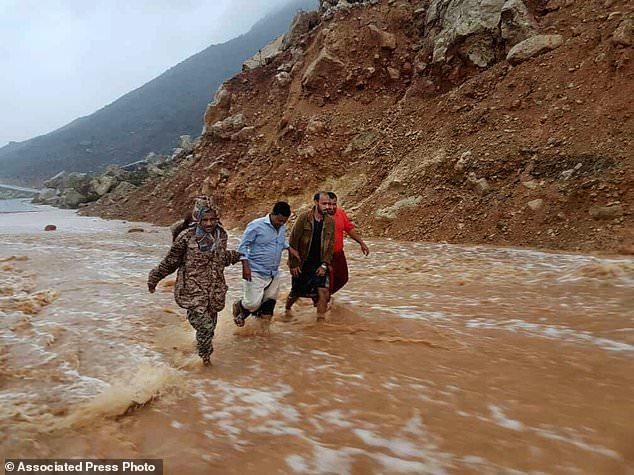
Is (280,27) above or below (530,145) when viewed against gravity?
above

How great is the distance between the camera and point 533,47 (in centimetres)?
1297

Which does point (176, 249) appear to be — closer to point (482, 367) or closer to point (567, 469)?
point (482, 367)

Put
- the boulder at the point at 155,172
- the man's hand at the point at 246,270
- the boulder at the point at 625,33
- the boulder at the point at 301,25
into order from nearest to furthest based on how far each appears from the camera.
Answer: the man's hand at the point at 246,270
the boulder at the point at 625,33
the boulder at the point at 301,25
the boulder at the point at 155,172

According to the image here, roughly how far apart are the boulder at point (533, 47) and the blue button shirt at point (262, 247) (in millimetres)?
11752

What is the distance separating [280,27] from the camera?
118m

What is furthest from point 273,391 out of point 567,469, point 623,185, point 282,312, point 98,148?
point 98,148

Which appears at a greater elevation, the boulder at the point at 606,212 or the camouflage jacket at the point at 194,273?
the boulder at the point at 606,212

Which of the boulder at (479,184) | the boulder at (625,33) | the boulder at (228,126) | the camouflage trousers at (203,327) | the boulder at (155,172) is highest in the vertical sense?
the boulder at (625,33)

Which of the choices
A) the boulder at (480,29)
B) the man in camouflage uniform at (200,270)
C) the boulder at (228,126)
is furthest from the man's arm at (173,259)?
the boulder at (228,126)

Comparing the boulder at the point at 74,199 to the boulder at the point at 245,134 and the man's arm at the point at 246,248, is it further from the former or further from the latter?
the man's arm at the point at 246,248

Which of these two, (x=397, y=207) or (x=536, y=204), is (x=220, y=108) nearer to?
(x=397, y=207)

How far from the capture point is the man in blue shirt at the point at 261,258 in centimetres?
448

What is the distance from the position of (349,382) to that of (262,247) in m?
1.66

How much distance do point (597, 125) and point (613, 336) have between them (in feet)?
26.3
